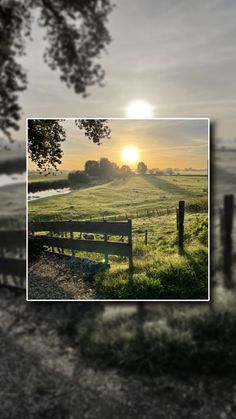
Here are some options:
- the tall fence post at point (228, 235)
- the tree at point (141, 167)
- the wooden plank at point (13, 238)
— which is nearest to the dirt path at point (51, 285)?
the wooden plank at point (13, 238)

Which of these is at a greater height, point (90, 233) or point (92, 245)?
point (90, 233)

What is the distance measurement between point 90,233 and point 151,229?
1.88ft

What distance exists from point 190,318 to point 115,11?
2930 mm

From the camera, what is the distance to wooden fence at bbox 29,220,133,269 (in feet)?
15.2

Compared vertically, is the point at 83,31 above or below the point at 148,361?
above

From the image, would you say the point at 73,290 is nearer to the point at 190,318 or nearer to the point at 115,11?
the point at 190,318

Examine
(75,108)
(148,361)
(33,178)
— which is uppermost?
(75,108)

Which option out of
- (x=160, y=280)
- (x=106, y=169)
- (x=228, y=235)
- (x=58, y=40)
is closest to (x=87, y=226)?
(x=106, y=169)

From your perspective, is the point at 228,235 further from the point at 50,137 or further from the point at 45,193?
the point at 50,137

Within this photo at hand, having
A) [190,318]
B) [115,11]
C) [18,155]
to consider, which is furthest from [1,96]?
[190,318]

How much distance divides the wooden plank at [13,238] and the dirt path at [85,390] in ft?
2.97

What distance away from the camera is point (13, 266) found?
4.80 m

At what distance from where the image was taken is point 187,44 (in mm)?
4652

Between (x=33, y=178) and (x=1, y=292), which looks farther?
(x=1, y=292)
